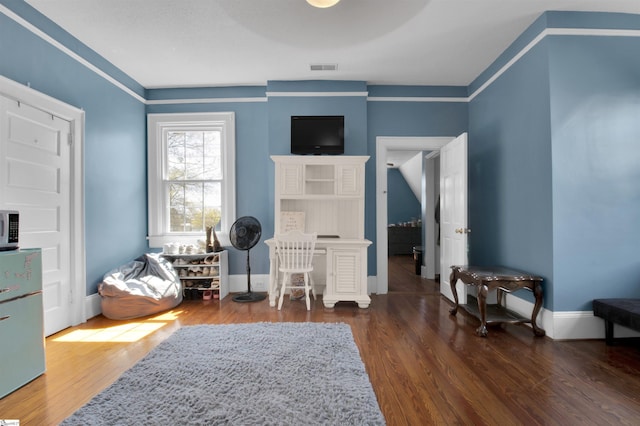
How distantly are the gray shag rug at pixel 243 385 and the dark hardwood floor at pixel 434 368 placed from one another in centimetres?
15

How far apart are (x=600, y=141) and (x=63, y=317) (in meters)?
5.31

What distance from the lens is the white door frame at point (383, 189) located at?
4.43m

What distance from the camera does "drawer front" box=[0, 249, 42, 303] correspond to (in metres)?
1.96

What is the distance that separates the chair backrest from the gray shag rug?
0.95 m

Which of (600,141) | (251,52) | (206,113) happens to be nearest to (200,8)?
(251,52)

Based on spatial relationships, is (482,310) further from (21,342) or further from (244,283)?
(21,342)

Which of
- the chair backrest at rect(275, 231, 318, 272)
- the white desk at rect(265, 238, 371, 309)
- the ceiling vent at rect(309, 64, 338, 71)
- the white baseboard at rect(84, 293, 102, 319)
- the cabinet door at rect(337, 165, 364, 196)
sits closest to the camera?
the white baseboard at rect(84, 293, 102, 319)

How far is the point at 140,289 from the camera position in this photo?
353 centimetres

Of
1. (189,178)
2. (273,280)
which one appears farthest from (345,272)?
(189,178)

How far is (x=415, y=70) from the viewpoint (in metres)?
4.02

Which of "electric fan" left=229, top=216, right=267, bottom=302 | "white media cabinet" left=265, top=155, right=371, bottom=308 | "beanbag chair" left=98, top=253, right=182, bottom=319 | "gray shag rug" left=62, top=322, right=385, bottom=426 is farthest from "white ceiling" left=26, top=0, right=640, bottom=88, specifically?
"gray shag rug" left=62, top=322, right=385, bottom=426

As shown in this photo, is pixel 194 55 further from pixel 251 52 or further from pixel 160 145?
pixel 160 145

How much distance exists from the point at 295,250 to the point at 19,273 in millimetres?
2303

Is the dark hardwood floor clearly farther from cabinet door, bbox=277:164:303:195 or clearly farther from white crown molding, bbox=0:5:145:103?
white crown molding, bbox=0:5:145:103
